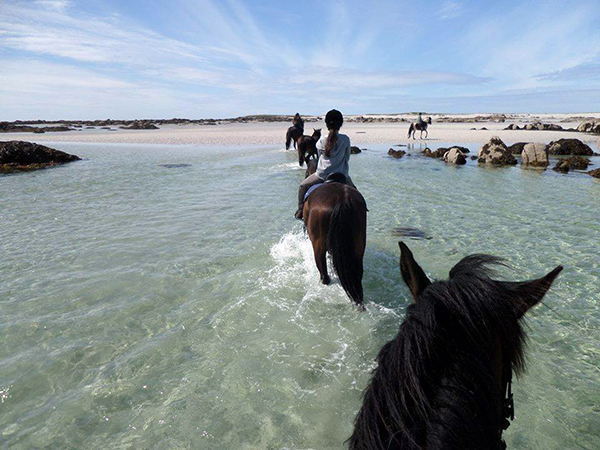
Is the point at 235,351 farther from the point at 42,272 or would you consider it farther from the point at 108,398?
the point at 42,272

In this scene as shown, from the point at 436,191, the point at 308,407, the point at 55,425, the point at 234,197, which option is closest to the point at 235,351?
the point at 308,407

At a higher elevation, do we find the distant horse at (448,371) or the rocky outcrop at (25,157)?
the distant horse at (448,371)

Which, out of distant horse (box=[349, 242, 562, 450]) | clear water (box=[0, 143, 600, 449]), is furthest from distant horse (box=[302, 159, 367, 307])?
distant horse (box=[349, 242, 562, 450])

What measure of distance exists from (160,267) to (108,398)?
3239mm

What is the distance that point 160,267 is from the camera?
6.40 metres

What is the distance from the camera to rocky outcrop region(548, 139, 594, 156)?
2158 cm

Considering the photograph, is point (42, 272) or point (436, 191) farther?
point (436, 191)

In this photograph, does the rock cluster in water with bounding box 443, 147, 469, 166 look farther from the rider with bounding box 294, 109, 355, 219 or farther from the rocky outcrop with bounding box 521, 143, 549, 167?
the rider with bounding box 294, 109, 355, 219

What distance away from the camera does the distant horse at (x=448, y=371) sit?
4.31ft

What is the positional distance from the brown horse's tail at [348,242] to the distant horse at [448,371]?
3.31m

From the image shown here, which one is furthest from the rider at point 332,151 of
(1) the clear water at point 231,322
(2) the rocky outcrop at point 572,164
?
(2) the rocky outcrop at point 572,164

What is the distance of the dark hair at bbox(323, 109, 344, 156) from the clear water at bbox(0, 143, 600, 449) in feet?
7.58

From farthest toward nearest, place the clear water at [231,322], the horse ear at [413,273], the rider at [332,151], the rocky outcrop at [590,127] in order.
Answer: the rocky outcrop at [590,127]
the rider at [332,151]
the clear water at [231,322]
the horse ear at [413,273]

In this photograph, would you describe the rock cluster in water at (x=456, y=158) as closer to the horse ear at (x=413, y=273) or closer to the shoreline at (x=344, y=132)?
the shoreline at (x=344, y=132)
